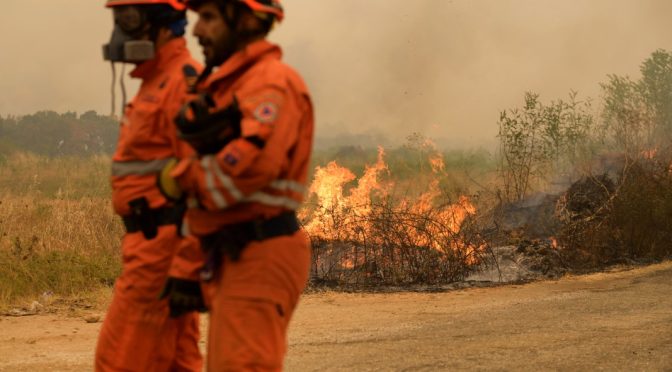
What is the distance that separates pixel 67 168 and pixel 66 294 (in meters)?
20.1

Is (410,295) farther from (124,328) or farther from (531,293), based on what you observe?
(124,328)

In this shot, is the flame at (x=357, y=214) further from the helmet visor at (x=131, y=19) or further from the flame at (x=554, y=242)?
the helmet visor at (x=131, y=19)

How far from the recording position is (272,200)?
10.2ft

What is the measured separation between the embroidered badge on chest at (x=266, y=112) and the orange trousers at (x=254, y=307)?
0.40 m

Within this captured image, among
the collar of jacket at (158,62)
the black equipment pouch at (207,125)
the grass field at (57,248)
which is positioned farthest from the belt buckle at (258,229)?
the grass field at (57,248)

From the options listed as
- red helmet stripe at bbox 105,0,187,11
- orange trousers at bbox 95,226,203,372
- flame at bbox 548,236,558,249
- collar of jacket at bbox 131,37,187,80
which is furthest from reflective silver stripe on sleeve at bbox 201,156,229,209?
flame at bbox 548,236,558,249

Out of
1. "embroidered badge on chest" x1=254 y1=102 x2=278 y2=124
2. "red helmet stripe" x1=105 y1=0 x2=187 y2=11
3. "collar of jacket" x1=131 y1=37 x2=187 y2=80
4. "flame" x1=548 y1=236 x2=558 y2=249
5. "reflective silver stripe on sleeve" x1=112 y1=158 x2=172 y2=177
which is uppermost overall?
"red helmet stripe" x1=105 y1=0 x2=187 y2=11

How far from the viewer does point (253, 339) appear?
305 centimetres

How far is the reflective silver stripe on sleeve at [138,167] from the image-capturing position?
12.7 feet

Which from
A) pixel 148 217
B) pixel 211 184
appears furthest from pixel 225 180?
pixel 148 217

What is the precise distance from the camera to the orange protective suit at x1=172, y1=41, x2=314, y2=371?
2.98m

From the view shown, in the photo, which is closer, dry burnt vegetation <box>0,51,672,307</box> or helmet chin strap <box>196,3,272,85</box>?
helmet chin strap <box>196,3,272,85</box>

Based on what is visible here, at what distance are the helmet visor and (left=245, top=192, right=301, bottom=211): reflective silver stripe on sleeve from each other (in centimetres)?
132

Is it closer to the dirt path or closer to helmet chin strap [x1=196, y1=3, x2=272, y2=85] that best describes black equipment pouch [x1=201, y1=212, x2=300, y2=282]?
helmet chin strap [x1=196, y1=3, x2=272, y2=85]
